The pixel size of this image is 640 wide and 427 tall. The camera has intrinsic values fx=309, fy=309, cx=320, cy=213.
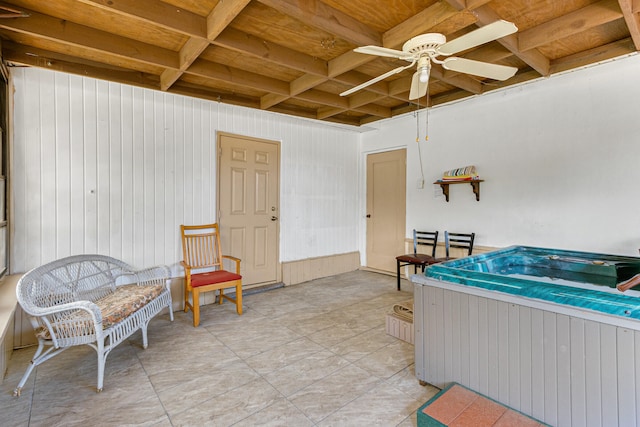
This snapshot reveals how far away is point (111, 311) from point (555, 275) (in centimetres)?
344

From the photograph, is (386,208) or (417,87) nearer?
(417,87)

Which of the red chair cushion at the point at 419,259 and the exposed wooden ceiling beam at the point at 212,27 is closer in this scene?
the exposed wooden ceiling beam at the point at 212,27

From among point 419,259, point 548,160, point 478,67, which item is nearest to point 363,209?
point 419,259

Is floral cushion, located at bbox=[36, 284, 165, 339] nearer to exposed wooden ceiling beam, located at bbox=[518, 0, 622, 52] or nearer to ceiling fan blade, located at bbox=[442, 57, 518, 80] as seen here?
ceiling fan blade, located at bbox=[442, 57, 518, 80]

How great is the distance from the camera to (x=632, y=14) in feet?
6.73

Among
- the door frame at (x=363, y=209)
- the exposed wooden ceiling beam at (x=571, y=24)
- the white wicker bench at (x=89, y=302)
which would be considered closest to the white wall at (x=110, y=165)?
the white wicker bench at (x=89, y=302)

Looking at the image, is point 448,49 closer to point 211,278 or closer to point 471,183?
point 471,183

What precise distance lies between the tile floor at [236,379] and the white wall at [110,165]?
0.93 m

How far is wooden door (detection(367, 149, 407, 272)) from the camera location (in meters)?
4.82

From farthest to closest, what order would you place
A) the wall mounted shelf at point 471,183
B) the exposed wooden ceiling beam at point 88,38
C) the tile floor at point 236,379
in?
1. the wall mounted shelf at point 471,183
2. the exposed wooden ceiling beam at point 88,38
3. the tile floor at point 236,379

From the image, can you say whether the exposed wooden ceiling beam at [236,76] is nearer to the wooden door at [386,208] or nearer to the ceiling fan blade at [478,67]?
the ceiling fan blade at [478,67]

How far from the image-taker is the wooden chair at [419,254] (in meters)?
3.95

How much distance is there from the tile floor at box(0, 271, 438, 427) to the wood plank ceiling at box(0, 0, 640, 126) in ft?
7.93

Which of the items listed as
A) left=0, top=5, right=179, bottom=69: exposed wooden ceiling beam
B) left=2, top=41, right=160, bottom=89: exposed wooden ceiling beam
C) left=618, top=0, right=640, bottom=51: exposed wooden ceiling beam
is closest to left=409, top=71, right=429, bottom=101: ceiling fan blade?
left=618, top=0, right=640, bottom=51: exposed wooden ceiling beam
